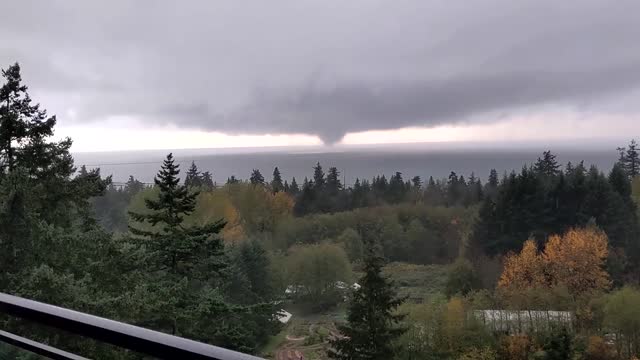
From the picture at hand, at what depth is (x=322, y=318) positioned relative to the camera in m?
34.8

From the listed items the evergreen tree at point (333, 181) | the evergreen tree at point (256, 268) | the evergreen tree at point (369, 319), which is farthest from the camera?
the evergreen tree at point (333, 181)

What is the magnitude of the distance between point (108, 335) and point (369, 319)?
47.3ft

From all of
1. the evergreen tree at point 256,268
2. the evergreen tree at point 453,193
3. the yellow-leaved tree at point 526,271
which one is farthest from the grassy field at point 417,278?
the evergreen tree at point 453,193

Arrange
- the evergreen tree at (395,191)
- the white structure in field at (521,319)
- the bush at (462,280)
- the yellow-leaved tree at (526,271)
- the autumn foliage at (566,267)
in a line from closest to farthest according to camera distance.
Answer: the white structure in field at (521,319) < the autumn foliage at (566,267) < the yellow-leaved tree at (526,271) < the bush at (462,280) < the evergreen tree at (395,191)

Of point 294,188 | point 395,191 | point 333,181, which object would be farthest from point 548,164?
point 294,188

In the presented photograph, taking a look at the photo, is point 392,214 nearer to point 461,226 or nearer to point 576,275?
point 461,226

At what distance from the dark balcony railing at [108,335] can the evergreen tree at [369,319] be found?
13572mm

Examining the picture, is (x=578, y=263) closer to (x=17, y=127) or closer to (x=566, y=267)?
(x=566, y=267)

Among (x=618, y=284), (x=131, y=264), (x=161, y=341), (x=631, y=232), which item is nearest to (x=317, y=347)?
(x=131, y=264)

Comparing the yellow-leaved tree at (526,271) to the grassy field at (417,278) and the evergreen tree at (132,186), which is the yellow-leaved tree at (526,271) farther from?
the evergreen tree at (132,186)

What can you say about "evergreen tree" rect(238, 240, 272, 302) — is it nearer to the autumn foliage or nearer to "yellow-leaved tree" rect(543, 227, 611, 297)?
the autumn foliage

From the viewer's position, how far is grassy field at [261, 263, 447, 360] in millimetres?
25641

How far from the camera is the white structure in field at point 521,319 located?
24.9 m

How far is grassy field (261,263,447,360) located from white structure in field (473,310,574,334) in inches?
214
